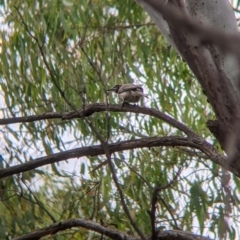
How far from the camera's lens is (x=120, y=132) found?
3881 millimetres

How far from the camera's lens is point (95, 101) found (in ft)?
12.6

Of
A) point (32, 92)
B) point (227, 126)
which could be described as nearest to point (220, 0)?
point (227, 126)

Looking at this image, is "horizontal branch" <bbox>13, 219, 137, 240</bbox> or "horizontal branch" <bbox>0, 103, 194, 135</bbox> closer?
"horizontal branch" <bbox>13, 219, 137, 240</bbox>

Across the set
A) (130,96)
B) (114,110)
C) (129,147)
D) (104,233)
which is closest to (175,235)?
(104,233)

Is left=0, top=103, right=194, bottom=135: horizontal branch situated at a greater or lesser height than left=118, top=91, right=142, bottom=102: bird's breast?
lesser

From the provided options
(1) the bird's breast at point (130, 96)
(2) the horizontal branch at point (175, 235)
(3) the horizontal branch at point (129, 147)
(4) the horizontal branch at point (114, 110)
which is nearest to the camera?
(2) the horizontal branch at point (175, 235)

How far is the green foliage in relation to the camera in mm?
3453

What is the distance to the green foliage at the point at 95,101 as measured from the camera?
11.3 feet

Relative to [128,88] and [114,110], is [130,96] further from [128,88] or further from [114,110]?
[114,110]

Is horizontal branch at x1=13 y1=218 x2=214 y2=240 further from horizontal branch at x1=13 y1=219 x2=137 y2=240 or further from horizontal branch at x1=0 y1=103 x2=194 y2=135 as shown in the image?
horizontal branch at x1=0 y1=103 x2=194 y2=135

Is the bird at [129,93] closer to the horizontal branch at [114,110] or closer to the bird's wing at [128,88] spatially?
the bird's wing at [128,88]

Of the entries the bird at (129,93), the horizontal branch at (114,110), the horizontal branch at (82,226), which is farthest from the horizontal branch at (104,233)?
the bird at (129,93)

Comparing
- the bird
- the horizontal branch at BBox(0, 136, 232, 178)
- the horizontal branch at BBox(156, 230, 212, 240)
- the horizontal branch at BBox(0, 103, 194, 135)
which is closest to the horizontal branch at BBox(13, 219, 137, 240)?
the horizontal branch at BBox(156, 230, 212, 240)

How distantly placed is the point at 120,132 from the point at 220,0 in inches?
63.3
